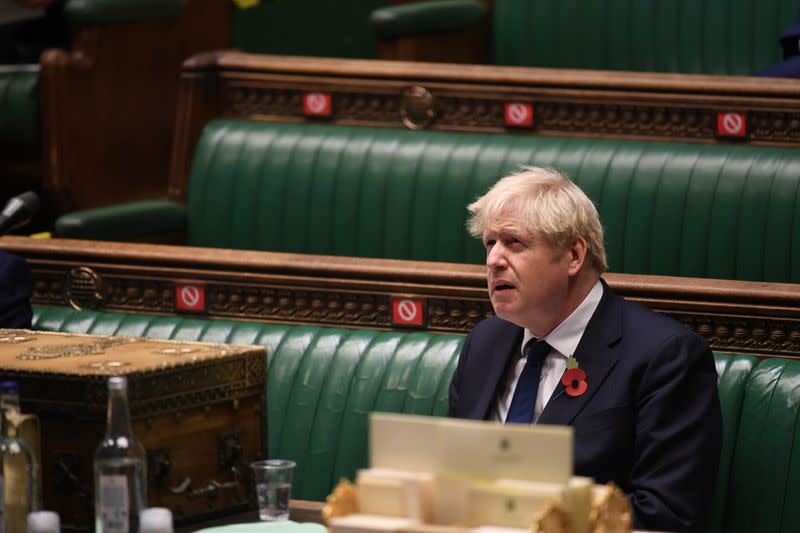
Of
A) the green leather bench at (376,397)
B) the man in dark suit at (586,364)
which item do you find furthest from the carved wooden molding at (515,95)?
the man in dark suit at (586,364)

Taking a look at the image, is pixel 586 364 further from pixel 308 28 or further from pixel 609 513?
pixel 308 28

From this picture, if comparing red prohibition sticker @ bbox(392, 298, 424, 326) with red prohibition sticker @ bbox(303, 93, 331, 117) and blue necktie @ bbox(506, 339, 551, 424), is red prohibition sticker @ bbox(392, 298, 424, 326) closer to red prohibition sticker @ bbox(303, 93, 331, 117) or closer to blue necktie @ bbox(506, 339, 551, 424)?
blue necktie @ bbox(506, 339, 551, 424)

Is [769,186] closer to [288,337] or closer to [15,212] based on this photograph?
[288,337]

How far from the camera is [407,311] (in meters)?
2.59

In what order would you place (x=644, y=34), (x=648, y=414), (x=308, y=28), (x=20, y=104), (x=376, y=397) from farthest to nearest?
(x=308, y=28), (x=644, y=34), (x=20, y=104), (x=376, y=397), (x=648, y=414)

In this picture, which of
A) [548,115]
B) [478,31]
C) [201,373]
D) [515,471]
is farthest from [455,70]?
[515,471]

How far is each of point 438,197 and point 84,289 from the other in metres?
0.84

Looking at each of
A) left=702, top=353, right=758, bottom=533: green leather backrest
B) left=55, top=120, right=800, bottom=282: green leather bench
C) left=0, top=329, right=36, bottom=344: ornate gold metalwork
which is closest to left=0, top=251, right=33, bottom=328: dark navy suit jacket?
left=0, top=329, right=36, bottom=344: ornate gold metalwork

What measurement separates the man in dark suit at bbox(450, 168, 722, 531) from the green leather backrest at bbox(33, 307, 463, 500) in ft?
0.73

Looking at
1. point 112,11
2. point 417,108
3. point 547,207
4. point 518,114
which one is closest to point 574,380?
point 547,207

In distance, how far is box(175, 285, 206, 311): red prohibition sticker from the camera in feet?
9.05

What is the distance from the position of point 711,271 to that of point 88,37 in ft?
5.63

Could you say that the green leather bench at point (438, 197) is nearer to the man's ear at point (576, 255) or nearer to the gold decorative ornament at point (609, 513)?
the man's ear at point (576, 255)

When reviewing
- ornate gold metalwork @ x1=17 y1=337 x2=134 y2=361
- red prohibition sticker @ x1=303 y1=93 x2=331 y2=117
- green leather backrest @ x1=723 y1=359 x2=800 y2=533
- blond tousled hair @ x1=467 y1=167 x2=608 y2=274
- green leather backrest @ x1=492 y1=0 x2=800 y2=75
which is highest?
green leather backrest @ x1=492 y1=0 x2=800 y2=75
